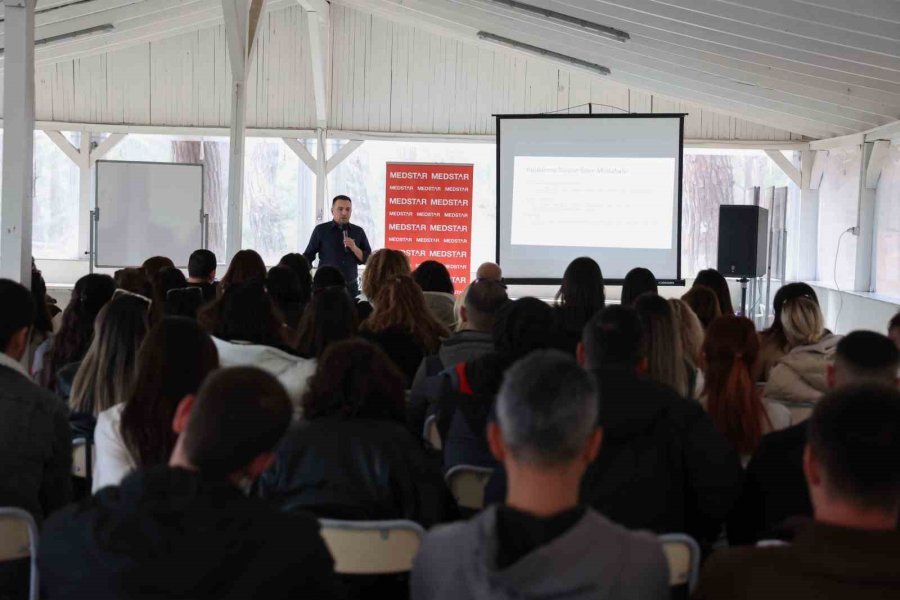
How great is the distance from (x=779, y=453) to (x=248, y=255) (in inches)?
146

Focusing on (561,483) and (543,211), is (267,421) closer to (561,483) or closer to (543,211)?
(561,483)

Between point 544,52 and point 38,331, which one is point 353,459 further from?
point 544,52

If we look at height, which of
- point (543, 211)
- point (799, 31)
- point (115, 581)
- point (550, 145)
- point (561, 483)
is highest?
point (799, 31)

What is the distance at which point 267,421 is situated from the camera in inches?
63.7

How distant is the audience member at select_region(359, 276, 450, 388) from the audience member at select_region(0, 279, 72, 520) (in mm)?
1711

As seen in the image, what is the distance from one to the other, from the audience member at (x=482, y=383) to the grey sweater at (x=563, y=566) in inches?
54.0

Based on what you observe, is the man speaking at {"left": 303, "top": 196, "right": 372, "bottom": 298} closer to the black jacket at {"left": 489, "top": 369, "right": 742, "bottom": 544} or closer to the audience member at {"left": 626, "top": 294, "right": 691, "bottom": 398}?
the audience member at {"left": 626, "top": 294, "right": 691, "bottom": 398}

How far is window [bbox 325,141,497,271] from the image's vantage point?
13023 mm

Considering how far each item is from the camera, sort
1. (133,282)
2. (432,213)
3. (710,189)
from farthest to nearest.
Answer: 1. (710,189)
2. (432,213)
3. (133,282)

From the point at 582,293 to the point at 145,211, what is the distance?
7.61 meters

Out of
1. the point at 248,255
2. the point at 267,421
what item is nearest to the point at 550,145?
the point at 248,255

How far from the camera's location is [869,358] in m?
2.44

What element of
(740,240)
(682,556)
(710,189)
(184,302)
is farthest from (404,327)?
(710,189)

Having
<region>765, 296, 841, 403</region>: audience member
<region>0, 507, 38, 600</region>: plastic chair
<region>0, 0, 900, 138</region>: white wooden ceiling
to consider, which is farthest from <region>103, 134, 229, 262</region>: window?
<region>0, 507, 38, 600</region>: plastic chair
